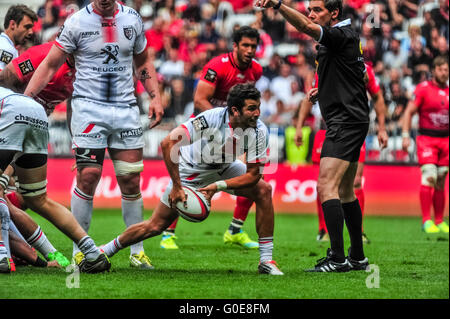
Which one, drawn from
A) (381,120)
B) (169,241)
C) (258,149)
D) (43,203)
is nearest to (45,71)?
(43,203)

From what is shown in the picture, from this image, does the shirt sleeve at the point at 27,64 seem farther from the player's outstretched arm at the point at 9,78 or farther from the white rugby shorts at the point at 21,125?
the white rugby shorts at the point at 21,125

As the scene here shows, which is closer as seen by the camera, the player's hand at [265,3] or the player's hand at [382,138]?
the player's hand at [265,3]

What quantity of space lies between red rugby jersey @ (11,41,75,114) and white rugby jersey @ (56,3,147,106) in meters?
0.52

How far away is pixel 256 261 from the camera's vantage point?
8133mm

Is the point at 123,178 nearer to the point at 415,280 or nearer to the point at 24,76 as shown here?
the point at 24,76

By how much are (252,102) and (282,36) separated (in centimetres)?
1344

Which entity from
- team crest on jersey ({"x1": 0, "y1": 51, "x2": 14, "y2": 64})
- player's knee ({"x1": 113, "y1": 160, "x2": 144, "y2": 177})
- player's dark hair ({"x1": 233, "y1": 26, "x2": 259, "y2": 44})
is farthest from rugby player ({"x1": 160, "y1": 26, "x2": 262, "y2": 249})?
team crest on jersey ({"x1": 0, "y1": 51, "x2": 14, "y2": 64})

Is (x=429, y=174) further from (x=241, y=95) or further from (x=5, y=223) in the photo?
(x=5, y=223)

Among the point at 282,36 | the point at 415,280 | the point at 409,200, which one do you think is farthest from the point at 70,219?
the point at 282,36

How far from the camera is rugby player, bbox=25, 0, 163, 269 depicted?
7191 mm

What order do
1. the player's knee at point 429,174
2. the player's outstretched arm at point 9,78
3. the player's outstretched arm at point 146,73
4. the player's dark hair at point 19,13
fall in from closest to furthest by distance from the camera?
the player's outstretched arm at point 9,78 < the player's outstretched arm at point 146,73 < the player's dark hair at point 19,13 < the player's knee at point 429,174

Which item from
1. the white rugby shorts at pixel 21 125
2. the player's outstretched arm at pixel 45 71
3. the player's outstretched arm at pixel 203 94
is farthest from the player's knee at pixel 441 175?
the white rugby shorts at pixel 21 125

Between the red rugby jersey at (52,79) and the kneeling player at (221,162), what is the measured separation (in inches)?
65.5

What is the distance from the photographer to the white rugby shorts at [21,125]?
6332mm
